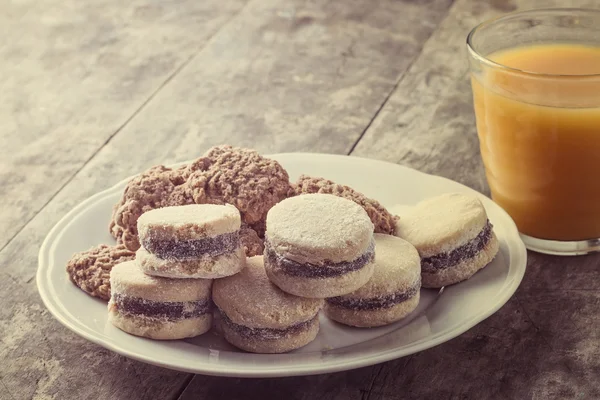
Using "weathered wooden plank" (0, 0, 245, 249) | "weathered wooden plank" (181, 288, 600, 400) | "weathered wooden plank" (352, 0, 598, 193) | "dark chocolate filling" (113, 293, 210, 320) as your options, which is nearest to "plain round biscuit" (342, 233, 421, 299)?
"weathered wooden plank" (181, 288, 600, 400)

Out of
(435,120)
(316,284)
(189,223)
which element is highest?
(189,223)

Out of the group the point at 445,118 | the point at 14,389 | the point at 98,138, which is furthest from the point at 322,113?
the point at 14,389

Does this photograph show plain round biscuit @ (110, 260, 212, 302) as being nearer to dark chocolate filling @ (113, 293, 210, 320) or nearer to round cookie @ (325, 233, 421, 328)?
dark chocolate filling @ (113, 293, 210, 320)

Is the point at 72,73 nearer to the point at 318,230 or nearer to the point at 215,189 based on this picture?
the point at 215,189

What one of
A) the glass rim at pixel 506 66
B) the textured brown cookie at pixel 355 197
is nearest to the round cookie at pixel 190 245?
the textured brown cookie at pixel 355 197

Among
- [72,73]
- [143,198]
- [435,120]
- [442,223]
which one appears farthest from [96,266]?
[72,73]
